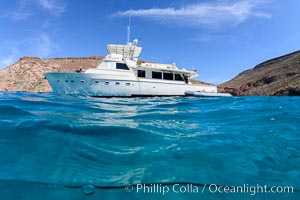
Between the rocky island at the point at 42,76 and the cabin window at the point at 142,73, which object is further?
the rocky island at the point at 42,76

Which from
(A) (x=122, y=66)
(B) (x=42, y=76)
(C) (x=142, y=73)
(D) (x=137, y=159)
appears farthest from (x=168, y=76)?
(B) (x=42, y=76)

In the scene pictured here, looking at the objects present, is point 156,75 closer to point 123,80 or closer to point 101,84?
point 123,80

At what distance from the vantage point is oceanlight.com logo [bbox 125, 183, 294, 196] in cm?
275

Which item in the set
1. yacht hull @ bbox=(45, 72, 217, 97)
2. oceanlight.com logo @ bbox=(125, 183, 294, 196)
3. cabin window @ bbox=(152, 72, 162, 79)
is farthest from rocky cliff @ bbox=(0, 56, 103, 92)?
oceanlight.com logo @ bbox=(125, 183, 294, 196)

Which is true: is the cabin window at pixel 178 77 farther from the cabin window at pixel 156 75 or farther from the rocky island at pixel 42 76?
the rocky island at pixel 42 76

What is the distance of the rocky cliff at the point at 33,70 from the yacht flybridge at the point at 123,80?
114 feet

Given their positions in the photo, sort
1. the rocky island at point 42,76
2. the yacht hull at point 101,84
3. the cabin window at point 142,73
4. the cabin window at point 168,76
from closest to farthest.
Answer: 1. the yacht hull at point 101,84
2. the cabin window at point 142,73
3. the cabin window at point 168,76
4. the rocky island at point 42,76

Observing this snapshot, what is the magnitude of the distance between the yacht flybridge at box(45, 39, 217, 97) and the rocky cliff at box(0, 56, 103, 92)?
3476cm

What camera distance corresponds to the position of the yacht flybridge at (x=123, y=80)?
17.7m

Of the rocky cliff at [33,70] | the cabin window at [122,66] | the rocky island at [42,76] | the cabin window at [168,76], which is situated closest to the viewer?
the cabin window at [122,66]

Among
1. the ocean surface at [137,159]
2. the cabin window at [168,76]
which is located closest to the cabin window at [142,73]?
the cabin window at [168,76]

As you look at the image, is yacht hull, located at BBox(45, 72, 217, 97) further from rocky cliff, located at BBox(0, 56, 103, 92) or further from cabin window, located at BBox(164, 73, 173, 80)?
rocky cliff, located at BBox(0, 56, 103, 92)

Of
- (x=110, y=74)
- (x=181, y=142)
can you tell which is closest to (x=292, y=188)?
(x=181, y=142)

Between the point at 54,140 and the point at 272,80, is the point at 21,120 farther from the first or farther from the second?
the point at 272,80
